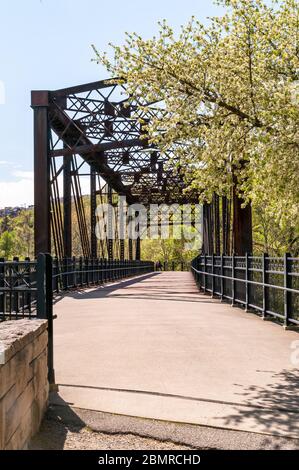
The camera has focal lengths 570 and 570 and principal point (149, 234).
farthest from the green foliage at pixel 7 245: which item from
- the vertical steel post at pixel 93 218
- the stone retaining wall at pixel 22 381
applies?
the stone retaining wall at pixel 22 381

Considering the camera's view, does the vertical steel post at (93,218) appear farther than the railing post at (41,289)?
Yes

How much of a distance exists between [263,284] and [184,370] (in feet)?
19.7

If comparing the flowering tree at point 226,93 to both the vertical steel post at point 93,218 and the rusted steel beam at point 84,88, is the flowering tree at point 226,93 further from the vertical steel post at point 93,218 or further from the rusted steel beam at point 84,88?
the vertical steel post at point 93,218

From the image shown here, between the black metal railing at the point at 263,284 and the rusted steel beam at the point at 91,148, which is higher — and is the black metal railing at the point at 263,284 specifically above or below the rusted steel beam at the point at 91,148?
below

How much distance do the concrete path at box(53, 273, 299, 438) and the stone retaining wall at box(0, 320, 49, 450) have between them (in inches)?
26.1

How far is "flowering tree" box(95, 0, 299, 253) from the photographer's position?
9.41m

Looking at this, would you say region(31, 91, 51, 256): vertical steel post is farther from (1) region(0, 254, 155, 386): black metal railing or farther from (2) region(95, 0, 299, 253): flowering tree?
(2) region(95, 0, 299, 253): flowering tree

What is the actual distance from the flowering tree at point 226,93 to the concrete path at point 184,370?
2.83m

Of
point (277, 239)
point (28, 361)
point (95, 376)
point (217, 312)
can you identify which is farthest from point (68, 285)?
point (277, 239)

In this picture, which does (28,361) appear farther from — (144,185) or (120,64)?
(144,185)

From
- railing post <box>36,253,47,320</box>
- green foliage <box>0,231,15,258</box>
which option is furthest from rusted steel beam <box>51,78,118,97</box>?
green foliage <box>0,231,15,258</box>

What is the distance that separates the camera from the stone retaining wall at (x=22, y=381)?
3.67 meters

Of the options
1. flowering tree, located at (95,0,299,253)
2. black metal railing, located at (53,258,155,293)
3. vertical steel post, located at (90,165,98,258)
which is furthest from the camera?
vertical steel post, located at (90,165,98,258)

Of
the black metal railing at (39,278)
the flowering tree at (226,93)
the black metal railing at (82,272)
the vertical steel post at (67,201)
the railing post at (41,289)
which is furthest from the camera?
the vertical steel post at (67,201)
